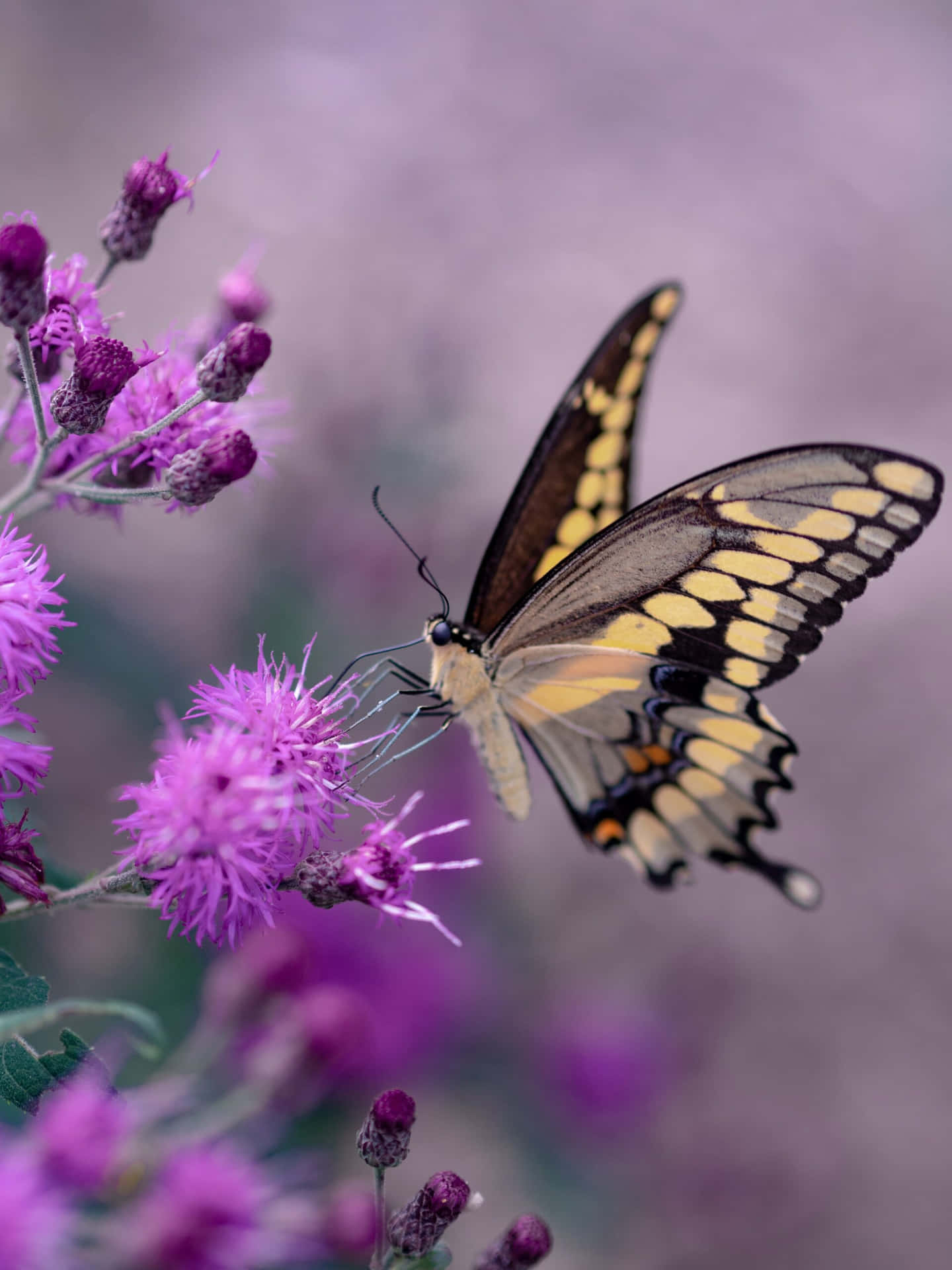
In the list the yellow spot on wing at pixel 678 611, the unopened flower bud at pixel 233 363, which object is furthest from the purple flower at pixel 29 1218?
the yellow spot on wing at pixel 678 611

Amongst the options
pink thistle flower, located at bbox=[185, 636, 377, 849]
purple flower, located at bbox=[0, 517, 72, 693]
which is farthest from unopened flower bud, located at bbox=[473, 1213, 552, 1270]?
purple flower, located at bbox=[0, 517, 72, 693]

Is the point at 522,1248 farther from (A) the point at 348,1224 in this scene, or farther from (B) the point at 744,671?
(B) the point at 744,671

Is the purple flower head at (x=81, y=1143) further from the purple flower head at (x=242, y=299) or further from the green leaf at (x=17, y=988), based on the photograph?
the purple flower head at (x=242, y=299)

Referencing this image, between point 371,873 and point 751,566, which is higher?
point 751,566

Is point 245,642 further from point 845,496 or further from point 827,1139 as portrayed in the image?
point 827,1139

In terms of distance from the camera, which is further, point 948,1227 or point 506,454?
point 506,454

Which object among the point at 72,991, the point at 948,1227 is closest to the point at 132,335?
the point at 72,991


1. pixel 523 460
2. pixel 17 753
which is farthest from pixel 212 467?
pixel 523 460
